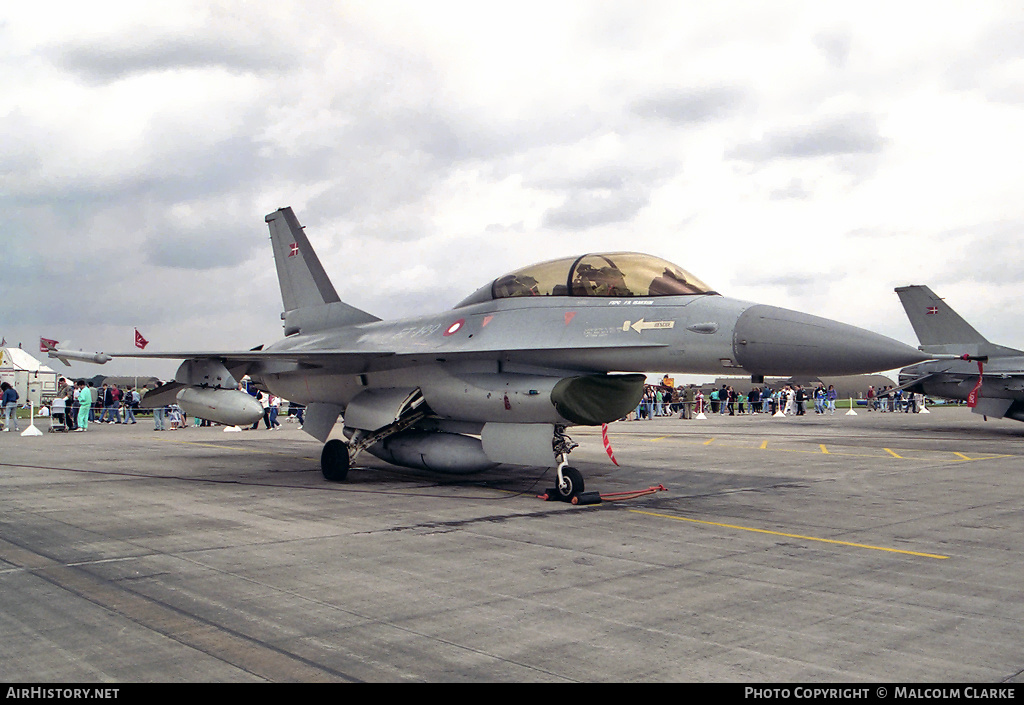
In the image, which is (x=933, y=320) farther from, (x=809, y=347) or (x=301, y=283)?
(x=301, y=283)

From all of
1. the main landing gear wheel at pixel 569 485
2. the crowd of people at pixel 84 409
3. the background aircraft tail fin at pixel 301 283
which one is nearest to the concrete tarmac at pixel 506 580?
the main landing gear wheel at pixel 569 485

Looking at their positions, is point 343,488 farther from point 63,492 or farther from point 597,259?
point 597,259

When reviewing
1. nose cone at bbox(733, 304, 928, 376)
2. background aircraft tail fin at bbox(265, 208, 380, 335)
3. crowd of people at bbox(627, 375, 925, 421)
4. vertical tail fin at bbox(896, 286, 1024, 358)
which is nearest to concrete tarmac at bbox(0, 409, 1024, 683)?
nose cone at bbox(733, 304, 928, 376)

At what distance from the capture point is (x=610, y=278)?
30.6 ft

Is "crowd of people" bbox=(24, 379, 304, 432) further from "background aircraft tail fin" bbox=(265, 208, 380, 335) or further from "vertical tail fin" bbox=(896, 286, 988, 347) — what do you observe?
"vertical tail fin" bbox=(896, 286, 988, 347)

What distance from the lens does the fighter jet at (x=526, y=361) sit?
8.08 metres

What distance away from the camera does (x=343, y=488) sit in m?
10.7

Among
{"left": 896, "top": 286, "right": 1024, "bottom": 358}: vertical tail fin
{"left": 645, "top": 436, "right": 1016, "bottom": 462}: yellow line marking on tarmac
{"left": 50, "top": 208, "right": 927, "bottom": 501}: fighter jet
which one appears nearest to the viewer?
{"left": 50, "top": 208, "right": 927, "bottom": 501}: fighter jet

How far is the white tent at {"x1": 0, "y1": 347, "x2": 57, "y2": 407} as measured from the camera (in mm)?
51125

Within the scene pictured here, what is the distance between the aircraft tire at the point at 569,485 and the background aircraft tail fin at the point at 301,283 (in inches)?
242

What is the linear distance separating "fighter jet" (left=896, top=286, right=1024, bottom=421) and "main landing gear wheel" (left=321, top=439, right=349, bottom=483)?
Answer: 17367 millimetres

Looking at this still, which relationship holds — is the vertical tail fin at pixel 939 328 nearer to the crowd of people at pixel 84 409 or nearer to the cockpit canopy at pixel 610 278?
the cockpit canopy at pixel 610 278

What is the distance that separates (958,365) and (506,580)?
2201 centimetres

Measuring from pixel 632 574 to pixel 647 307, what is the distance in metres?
3.91
